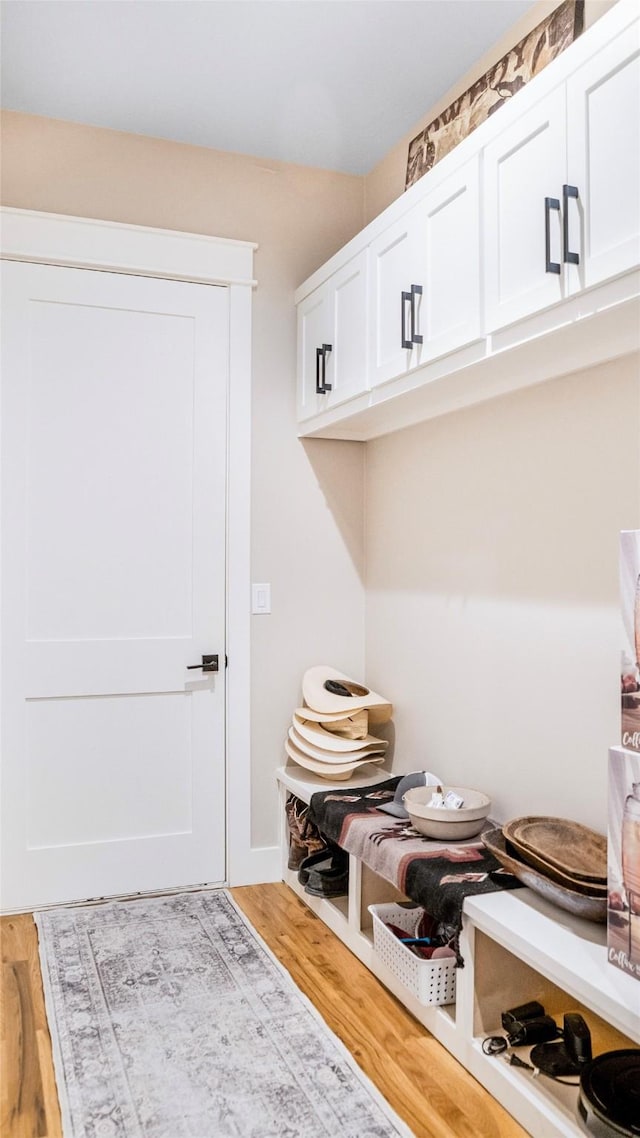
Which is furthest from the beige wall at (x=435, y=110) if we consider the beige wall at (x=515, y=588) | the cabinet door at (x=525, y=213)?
the beige wall at (x=515, y=588)

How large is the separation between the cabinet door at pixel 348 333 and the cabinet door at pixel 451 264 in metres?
0.40

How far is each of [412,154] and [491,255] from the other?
97 centimetres

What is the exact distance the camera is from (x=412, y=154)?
271 cm

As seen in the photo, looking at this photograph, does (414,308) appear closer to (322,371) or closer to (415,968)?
(322,371)

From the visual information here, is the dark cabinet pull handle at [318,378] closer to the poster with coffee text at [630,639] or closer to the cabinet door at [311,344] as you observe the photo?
the cabinet door at [311,344]

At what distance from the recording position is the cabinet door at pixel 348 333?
2.66 m

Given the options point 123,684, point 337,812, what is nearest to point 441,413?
point 337,812

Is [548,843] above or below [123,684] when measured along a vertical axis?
below

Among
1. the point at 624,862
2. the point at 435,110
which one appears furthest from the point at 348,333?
the point at 624,862

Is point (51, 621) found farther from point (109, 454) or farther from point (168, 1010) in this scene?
point (168, 1010)

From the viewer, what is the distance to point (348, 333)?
2781 millimetres

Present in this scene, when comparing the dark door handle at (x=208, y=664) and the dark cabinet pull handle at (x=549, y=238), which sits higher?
the dark cabinet pull handle at (x=549, y=238)

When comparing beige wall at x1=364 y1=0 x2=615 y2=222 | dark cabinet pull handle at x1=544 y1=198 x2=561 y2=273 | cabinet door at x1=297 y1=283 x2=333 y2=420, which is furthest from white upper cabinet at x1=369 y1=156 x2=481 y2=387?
beige wall at x1=364 y1=0 x2=615 y2=222

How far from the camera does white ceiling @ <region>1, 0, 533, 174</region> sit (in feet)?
7.72
